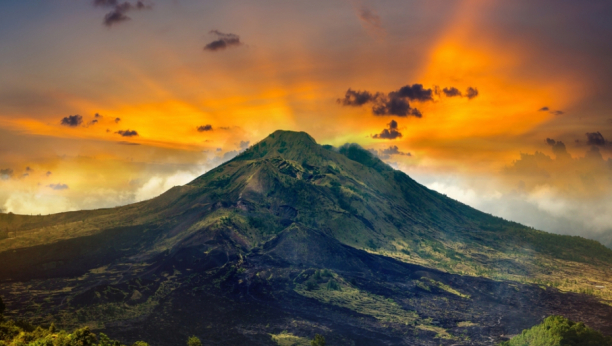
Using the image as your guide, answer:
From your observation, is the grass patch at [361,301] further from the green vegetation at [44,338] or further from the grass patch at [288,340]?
the green vegetation at [44,338]

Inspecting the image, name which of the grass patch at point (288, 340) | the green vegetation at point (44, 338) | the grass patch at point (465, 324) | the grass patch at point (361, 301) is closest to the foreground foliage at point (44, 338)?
the green vegetation at point (44, 338)

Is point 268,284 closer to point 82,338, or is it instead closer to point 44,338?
point 82,338

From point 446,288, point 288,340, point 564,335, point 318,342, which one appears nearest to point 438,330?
point 318,342

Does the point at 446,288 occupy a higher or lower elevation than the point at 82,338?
higher

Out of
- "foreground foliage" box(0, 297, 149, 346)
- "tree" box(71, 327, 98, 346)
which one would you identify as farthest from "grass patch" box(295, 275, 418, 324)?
"tree" box(71, 327, 98, 346)

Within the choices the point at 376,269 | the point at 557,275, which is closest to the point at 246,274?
the point at 376,269

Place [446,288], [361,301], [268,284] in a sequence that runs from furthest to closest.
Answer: [446,288] → [268,284] → [361,301]

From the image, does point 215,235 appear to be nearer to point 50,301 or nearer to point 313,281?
point 313,281

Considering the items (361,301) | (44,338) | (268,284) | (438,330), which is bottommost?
(438,330)

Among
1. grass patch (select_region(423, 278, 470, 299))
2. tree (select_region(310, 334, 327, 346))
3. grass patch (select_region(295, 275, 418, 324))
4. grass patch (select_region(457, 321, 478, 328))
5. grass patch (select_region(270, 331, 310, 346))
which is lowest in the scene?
grass patch (select_region(270, 331, 310, 346))

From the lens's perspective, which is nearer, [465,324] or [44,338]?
[44,338]

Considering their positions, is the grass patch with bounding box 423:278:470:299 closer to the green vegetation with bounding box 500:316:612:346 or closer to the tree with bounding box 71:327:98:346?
the green vegetation with bounding box 500:316:612:346
